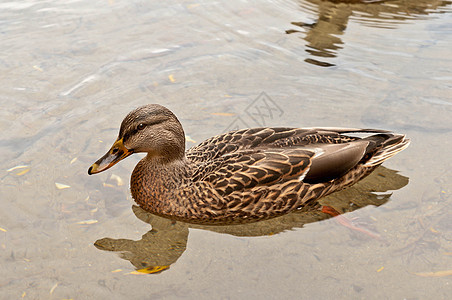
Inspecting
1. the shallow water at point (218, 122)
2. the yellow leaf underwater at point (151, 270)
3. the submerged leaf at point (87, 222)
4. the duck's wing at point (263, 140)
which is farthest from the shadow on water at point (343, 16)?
the yellow leaf underwater at point (151, 270)

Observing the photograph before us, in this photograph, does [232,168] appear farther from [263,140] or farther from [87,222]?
[87,222]

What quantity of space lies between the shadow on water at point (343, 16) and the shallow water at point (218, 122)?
1.8 inches

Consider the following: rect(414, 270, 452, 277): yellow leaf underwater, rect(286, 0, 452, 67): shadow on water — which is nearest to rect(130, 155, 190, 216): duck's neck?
rect(414, 270, 452, 277): yellow leaf underwater

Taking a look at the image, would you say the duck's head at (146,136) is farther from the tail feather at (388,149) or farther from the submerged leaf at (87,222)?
the tail feather at (388,149)

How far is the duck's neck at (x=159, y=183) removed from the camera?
5922 mm

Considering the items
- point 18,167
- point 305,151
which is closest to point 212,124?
point 305,151

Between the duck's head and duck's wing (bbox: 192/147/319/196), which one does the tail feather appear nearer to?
duck's wing (bbox: 192/147/319/196)

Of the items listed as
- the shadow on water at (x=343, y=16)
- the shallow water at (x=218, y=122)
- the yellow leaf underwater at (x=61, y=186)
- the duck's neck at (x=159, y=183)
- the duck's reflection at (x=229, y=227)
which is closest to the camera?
the shallow water at (x=218, y=122)

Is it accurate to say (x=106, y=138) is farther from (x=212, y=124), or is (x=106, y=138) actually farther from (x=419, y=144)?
(x=419, y=144)

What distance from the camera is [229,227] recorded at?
5910mm

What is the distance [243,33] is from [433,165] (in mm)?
3969

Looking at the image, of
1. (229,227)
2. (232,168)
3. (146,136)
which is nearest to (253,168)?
(232,168)

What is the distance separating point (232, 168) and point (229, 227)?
0.64 meters

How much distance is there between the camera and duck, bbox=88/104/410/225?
5730 mm
